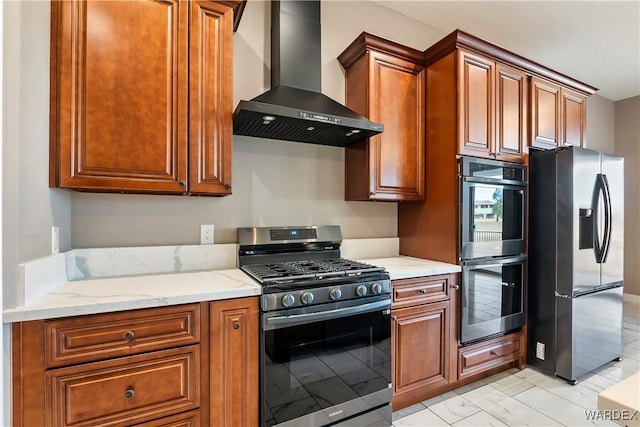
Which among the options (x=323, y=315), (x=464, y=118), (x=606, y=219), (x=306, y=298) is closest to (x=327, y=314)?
(x=323, y=315)

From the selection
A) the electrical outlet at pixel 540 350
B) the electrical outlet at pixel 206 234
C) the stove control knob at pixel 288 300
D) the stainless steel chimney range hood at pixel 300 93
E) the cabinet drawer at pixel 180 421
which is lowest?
the electrical outlet at pixel 540 350

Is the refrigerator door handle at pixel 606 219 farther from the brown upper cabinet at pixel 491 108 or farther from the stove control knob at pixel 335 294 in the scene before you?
the stove control knob at pixel 335 294

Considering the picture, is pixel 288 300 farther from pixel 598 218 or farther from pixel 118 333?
pixel 598 218

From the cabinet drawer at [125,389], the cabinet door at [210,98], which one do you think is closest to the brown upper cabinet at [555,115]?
the cabinet door at [210,98]

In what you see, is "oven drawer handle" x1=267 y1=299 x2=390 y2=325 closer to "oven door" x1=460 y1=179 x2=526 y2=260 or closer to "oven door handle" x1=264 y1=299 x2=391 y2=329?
"oven door handle" x1=264 y1=299 x2=391 y2=329

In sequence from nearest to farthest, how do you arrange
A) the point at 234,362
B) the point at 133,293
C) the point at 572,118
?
the point at 133,293 < the point at 234,362 < the point at 572,118

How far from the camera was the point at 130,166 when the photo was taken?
5.34ft

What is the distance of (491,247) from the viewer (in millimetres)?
2449

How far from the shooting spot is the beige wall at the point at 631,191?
15.1 ft

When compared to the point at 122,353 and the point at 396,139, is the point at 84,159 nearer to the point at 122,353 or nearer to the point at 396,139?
the point at 122,353

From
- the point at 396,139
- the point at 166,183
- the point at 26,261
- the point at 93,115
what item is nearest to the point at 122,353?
the point at 26,261

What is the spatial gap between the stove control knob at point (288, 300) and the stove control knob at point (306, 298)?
0.05m

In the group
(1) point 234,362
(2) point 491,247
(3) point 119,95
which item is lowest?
(1) point 234,362

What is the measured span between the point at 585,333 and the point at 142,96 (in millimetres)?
3522
